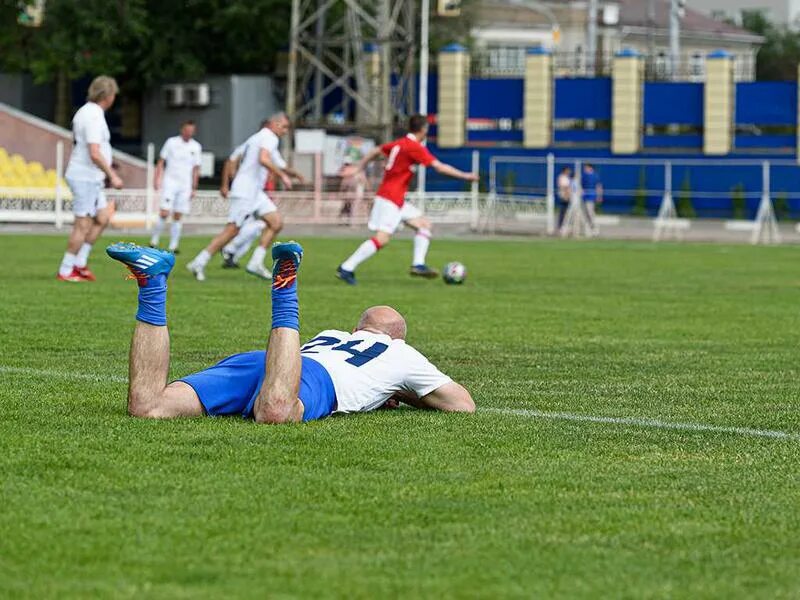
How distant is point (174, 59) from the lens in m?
55.3

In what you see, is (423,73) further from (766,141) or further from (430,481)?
(430,481)

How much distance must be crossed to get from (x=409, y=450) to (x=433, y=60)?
55.6 meters

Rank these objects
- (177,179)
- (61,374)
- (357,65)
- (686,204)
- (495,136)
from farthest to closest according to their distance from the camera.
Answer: (495,136), (357,65), (686,204), (177,179), (61,374)

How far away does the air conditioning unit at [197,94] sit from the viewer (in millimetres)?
54719

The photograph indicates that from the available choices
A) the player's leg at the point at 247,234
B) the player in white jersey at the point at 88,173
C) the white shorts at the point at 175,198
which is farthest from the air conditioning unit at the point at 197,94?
the player in white jersey at the point at 88,173

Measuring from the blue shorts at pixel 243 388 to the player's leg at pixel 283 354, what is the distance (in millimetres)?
87

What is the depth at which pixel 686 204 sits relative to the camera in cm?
4878

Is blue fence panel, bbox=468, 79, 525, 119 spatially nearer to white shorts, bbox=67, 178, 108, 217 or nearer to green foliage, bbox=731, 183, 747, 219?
green foliage, bbox=731, 183, 747, 219

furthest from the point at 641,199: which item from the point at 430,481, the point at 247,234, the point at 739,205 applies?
the point at 430,481

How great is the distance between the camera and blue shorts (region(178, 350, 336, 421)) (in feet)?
27.4

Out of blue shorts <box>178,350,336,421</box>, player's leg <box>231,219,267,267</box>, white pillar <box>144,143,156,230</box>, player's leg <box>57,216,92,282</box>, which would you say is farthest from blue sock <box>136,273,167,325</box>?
white pillar <box>144,143,156,230</box>

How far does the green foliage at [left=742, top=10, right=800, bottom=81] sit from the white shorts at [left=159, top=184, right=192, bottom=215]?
71.7 m

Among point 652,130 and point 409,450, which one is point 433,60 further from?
point 409,450

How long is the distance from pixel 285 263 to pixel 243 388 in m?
0.62
